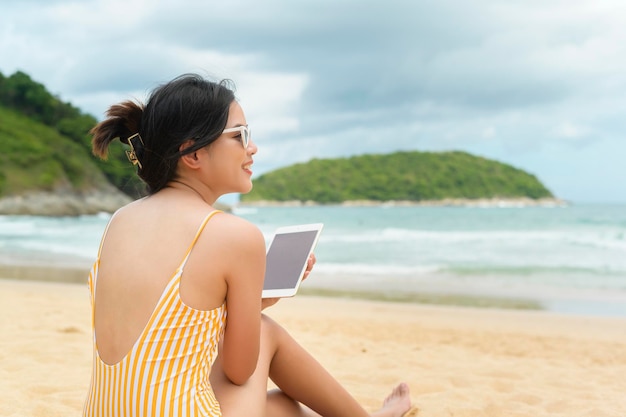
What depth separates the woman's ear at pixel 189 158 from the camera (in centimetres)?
178

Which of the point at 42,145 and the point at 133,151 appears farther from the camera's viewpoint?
the point at 42,145

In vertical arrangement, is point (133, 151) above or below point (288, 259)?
above

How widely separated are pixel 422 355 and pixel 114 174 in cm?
5206

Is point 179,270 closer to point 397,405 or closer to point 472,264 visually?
point 397,405

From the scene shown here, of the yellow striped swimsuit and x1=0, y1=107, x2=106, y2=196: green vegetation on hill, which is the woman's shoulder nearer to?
the yellow striped swimsuit

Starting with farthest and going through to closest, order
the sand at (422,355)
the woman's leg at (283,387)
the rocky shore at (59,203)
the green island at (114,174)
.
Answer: the green island at (114,174), the rocky shore at (59,203), the sand at (422,355), the woman's leg at (283,387)

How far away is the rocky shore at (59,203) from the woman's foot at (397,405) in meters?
42.0

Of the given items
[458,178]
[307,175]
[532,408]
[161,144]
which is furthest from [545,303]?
[307,175]

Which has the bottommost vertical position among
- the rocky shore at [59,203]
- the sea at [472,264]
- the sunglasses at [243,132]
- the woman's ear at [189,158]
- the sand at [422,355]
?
the rocky shore at [59,203]

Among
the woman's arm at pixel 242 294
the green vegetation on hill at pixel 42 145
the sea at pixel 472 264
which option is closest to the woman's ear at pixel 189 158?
the woman's arm at pixel 242 294

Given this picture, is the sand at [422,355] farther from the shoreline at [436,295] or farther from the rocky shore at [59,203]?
the rocky shore at [59,203]

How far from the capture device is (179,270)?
5.53 feet

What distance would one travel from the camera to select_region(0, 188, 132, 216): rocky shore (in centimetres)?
4144

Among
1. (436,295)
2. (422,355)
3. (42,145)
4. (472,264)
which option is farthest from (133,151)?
(42,145)
